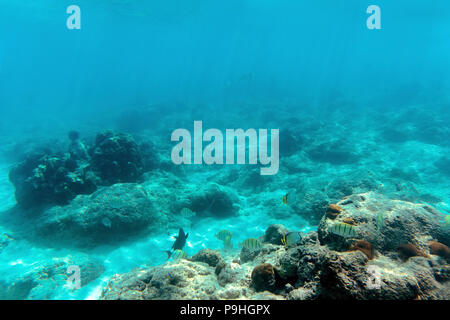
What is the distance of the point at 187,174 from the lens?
12.8 m

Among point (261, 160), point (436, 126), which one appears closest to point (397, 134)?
point (436, 126)

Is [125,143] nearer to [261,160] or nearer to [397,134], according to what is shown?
[261,160]

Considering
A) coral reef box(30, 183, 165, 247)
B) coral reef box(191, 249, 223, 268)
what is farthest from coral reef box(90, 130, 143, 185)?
coral reef box(191, 249, 223, 268)

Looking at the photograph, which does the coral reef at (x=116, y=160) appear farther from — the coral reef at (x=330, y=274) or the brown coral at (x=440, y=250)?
the brown coral at (x=440, y=250)

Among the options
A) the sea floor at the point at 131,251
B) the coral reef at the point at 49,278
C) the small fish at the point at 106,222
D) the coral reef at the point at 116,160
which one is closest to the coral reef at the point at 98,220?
the small fish at the point at 106,222

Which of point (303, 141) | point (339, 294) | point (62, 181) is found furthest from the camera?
point (303, 141)

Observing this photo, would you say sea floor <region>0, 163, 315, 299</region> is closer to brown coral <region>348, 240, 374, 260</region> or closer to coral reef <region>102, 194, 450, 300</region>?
coral reef <region>102, 194, 450, 300</region>
